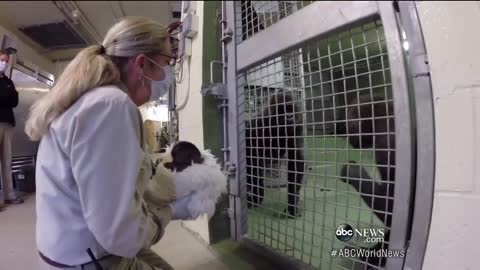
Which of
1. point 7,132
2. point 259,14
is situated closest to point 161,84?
point 259,14

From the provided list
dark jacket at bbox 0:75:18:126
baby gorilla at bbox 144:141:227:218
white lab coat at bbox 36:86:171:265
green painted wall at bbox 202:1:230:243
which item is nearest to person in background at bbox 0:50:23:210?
dark jacket at bbox 0:75:18:126

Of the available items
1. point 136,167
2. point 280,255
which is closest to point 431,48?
point 136,167

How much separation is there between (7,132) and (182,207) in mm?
676

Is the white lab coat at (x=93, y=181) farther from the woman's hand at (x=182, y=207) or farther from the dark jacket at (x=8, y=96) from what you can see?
the dark jacket at (x=8, y=96)

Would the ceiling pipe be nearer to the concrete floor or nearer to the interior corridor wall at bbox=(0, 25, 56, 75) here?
the interior corridor wall at bbox=(0, 25, 56, 75)

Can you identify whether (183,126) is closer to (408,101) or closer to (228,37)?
(228,37)

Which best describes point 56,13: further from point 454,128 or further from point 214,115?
point 454,128

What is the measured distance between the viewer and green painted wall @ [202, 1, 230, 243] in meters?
1.07

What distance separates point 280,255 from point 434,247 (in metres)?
0.47

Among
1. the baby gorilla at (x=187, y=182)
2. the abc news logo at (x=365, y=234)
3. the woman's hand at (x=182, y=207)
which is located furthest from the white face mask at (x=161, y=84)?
the abc news logo at (x=365, y=234)

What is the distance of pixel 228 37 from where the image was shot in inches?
37.9

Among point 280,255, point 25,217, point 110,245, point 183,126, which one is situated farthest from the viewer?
point 183,126

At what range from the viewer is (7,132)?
894 millimetres

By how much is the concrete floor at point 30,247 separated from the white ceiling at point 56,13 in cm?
52
